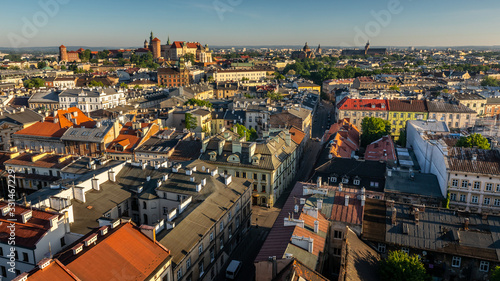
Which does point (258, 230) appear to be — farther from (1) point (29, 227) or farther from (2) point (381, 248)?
(1) point (29, 227)

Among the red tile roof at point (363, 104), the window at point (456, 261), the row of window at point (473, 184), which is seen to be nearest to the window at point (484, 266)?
the window at point (456, 261)

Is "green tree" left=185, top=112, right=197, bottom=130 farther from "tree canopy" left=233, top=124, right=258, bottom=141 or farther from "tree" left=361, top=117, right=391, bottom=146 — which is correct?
"tree" left=361, top=117, right=391, bottom=146

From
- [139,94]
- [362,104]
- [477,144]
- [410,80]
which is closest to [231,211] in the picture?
[477,144]

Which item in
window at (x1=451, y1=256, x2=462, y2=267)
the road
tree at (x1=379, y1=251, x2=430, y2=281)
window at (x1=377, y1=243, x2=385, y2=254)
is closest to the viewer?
tree at (x1=379, y1=251, x2=430, y2=281)

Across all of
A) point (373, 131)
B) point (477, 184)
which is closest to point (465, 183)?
point (477, 184)

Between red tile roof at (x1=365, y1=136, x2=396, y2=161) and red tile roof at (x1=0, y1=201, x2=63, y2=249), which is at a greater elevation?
red tile roof at (x1=0, y1=201, x2=63, y2=249)

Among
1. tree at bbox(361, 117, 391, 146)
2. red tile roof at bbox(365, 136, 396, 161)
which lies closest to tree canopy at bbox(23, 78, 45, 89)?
tree at bbox(361, 117, 391, 146)

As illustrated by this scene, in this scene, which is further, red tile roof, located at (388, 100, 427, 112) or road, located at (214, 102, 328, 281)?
red tile roof, located at (388, 100, 427, 112)
